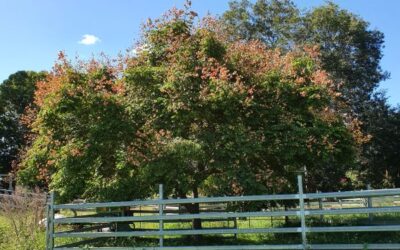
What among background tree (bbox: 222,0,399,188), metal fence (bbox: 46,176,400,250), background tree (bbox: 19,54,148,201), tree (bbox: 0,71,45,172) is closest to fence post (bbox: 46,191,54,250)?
metal fence (bbox: 46,176,400,250)

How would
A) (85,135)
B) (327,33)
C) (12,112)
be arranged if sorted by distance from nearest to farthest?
1. (85,135)
2. (327,33)
3. (12,112)

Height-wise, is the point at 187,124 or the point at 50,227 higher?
the point at 187,124

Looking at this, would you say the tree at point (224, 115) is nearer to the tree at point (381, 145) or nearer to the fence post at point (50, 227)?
the fence post at point (50, 227)

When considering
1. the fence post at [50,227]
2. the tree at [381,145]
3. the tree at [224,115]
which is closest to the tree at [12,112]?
the tree at [381,145]

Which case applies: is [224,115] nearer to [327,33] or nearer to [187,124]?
[187,124]

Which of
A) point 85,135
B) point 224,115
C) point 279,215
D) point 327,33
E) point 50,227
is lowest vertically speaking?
point 50,227

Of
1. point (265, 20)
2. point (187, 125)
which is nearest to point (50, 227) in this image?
point (187, 125)

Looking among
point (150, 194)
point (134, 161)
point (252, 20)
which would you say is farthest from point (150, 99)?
point (252, 20)

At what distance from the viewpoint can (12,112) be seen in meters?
49.8

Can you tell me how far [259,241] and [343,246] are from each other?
17.3 feet

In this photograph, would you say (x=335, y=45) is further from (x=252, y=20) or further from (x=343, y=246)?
(x=343, y=246)

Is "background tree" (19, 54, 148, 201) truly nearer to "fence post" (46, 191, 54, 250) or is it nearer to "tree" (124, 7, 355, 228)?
"tree" (124, 7, 355, 228)

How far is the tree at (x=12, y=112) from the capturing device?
1909 inches

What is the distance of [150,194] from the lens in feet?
43.0
